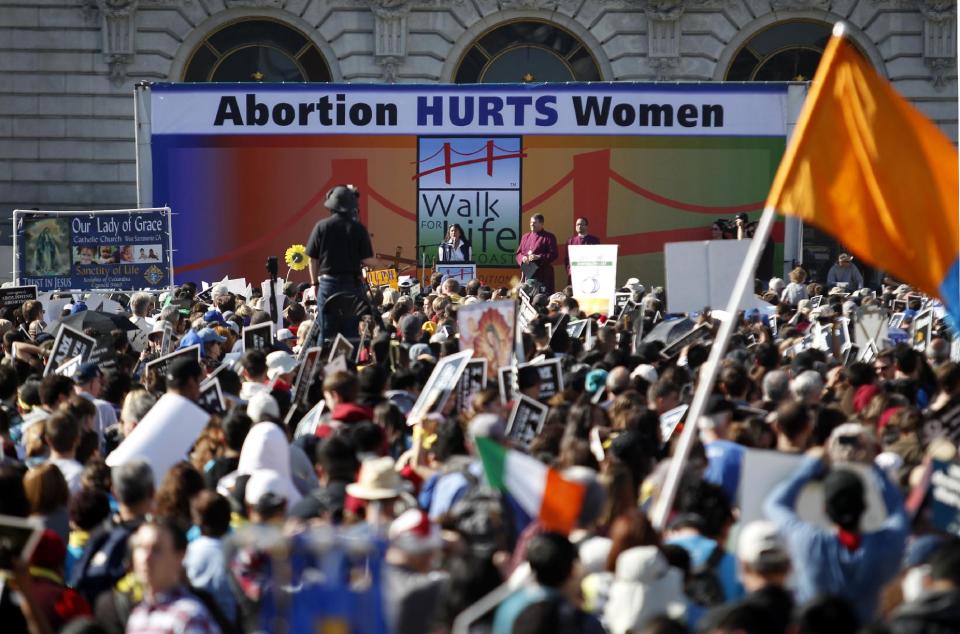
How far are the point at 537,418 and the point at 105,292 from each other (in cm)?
1255

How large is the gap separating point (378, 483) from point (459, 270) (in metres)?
17.0

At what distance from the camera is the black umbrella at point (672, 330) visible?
1396 cm

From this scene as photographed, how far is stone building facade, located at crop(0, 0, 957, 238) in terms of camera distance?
113 feet

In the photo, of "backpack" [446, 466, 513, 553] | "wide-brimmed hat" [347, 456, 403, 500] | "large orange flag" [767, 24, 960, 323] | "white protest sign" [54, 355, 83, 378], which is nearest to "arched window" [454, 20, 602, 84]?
"white protest sign" [54, 355, 83, 378]

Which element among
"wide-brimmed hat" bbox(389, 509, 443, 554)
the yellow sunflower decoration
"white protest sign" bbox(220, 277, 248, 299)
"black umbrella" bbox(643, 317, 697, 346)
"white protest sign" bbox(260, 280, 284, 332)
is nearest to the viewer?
"wide-brimmed hat" bbox(389, 509, 443, 554)

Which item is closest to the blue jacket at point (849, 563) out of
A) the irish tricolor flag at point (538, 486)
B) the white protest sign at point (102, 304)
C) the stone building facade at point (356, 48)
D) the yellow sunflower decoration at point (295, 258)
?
the irish tricolor flag at point (538, 486)

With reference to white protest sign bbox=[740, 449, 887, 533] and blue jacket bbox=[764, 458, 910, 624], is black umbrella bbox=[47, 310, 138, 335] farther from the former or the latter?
blue jacket bbox=[764, 458, 910, 624]

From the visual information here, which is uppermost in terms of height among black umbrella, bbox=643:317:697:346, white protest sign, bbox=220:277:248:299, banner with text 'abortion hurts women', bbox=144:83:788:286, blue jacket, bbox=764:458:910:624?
banner with text 'abortion hurts women', bbox=144:83:788:286

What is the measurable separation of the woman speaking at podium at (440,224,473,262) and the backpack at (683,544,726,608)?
18149 millimetres

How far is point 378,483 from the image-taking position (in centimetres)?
670

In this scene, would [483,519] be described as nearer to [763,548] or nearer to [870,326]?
[763,548]

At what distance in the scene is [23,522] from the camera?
541 centimetres

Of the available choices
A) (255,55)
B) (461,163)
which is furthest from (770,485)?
(255,55)

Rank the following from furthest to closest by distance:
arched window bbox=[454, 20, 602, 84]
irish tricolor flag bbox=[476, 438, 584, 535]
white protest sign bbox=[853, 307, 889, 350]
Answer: arched window bbox=[454, 20, 602, 84], white protest sign bbox=[853, 307, 889, 350], irish tricolor flag bbox=[476, 438, 584, 535]
